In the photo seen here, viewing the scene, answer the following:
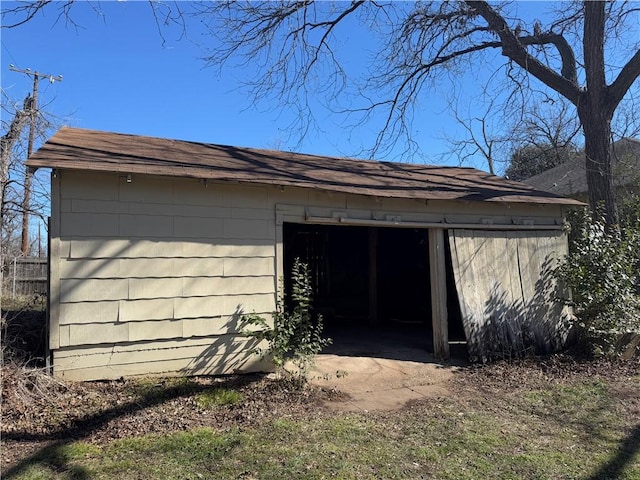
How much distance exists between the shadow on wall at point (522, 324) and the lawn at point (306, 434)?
51.3 inches

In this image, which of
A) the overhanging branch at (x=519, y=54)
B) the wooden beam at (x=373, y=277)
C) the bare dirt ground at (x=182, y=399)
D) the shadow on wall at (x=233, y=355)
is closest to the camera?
the bare dirt ground at (x=182, y=399)

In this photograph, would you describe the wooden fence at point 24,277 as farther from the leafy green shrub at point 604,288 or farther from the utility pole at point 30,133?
the leafy green shrub at point 604,288

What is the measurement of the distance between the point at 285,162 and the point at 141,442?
207 inches

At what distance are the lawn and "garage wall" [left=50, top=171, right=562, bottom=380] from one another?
1.23ft

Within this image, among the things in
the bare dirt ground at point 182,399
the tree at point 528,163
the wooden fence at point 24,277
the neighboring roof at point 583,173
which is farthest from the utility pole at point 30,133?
the tree at point 528,163

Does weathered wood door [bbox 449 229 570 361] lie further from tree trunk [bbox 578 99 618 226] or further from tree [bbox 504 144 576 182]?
tree [bbox 504 144 576 182]

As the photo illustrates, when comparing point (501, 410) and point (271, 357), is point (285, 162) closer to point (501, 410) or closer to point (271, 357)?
point (271, 357)

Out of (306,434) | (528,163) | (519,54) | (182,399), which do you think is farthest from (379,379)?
(528,163)

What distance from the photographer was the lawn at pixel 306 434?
3518 millimetres

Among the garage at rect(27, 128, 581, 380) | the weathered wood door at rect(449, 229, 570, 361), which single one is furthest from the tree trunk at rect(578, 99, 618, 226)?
the weathered wood door at rect(449, 229, 570, 361)

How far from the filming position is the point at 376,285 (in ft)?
34.3

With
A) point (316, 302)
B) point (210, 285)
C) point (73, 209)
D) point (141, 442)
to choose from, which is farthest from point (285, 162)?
point (141, 442)

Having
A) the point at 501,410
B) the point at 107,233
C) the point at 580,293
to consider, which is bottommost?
the point at 501,410

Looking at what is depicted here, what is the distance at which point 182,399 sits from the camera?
4.91 m
